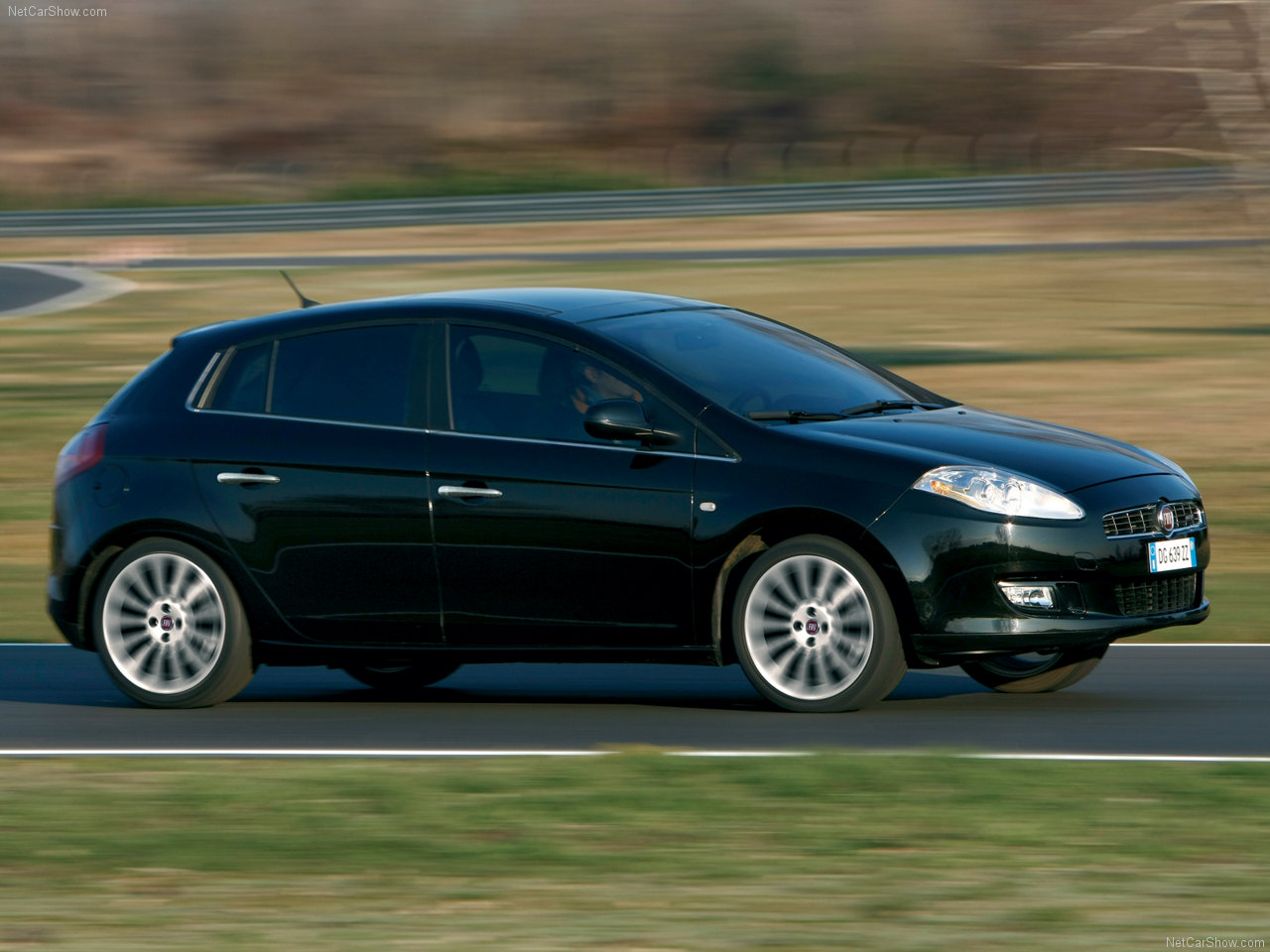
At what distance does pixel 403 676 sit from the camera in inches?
380

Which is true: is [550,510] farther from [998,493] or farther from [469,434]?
[998,493]

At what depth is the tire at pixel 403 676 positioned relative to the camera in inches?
378

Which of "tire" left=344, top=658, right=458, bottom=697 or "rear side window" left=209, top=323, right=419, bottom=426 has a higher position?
"rear side window" left=209, top=323, right=419, bottom=426

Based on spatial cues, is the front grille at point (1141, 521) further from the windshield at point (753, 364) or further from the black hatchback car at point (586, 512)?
the windshield at point (753, 364)

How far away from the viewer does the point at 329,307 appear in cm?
891

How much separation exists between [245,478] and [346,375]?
567 millimetres

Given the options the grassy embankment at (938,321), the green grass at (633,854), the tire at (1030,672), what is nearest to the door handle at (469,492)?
the green grass at (633,854)

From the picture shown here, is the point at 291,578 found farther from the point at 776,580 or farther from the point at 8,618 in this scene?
the point at 8,618

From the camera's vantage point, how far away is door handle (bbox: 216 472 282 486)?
8625 mm

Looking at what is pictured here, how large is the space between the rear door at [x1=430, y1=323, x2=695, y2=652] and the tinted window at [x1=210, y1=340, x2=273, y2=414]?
2.72ft

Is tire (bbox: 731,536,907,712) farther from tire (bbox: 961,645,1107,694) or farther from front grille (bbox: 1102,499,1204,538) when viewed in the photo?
tire (bbox: 961,645,1107,694)

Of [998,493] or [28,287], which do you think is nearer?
[998,493]

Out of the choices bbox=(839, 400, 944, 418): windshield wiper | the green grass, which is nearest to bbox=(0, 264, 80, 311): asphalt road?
bbox=(839, 400, 944, 418): windshield wiper

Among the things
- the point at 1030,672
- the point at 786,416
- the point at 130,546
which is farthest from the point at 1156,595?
the point at 130,546
